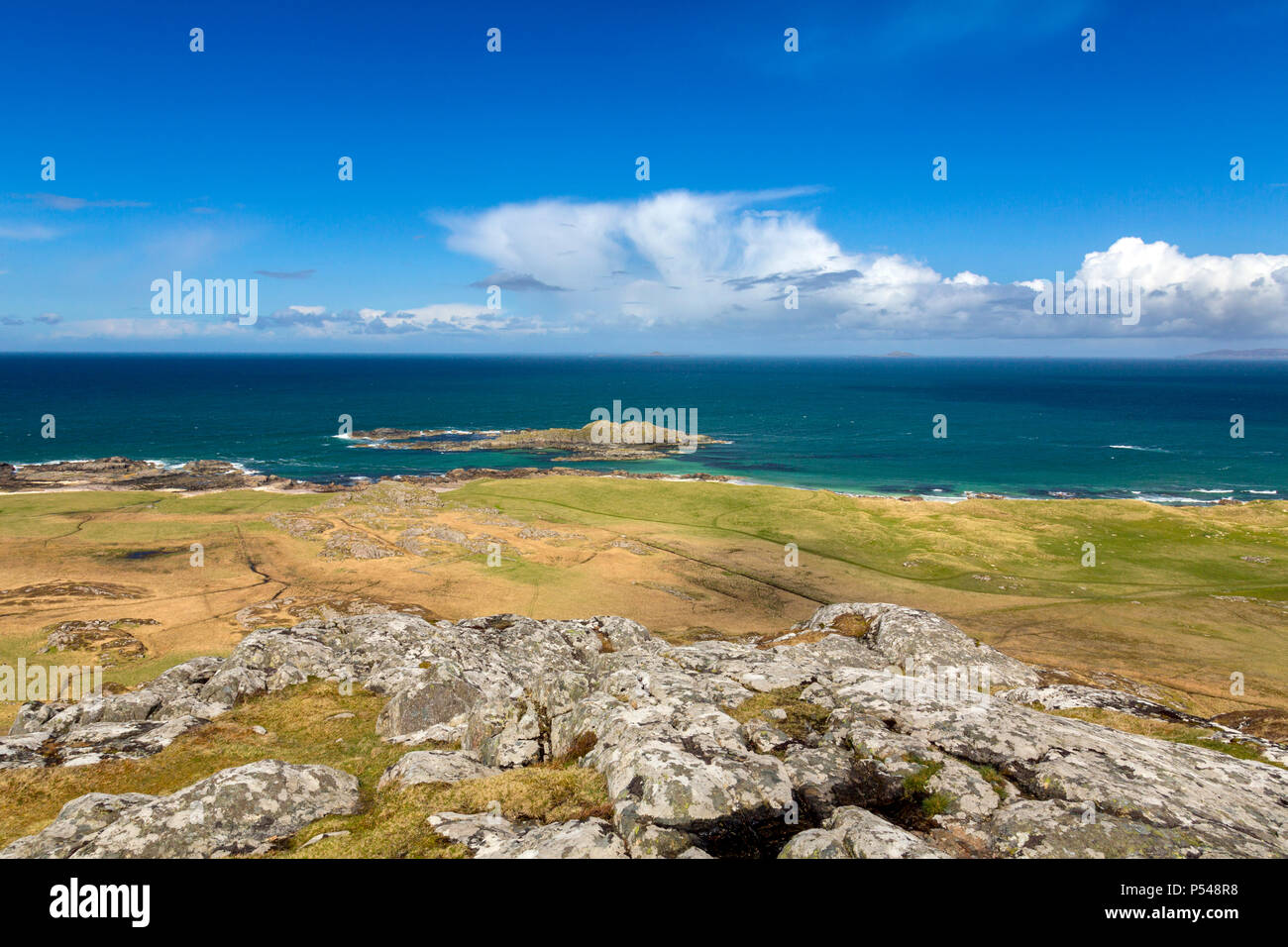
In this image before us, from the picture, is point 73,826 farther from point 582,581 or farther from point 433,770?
point 582,581

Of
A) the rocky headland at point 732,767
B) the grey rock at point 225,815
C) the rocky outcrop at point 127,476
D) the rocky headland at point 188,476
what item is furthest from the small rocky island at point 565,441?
the grey rock at point 225,815

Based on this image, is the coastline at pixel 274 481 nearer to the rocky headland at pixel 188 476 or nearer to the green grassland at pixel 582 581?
the rocky headland at pixel 188 476

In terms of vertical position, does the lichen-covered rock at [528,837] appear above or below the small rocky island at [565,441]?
below
